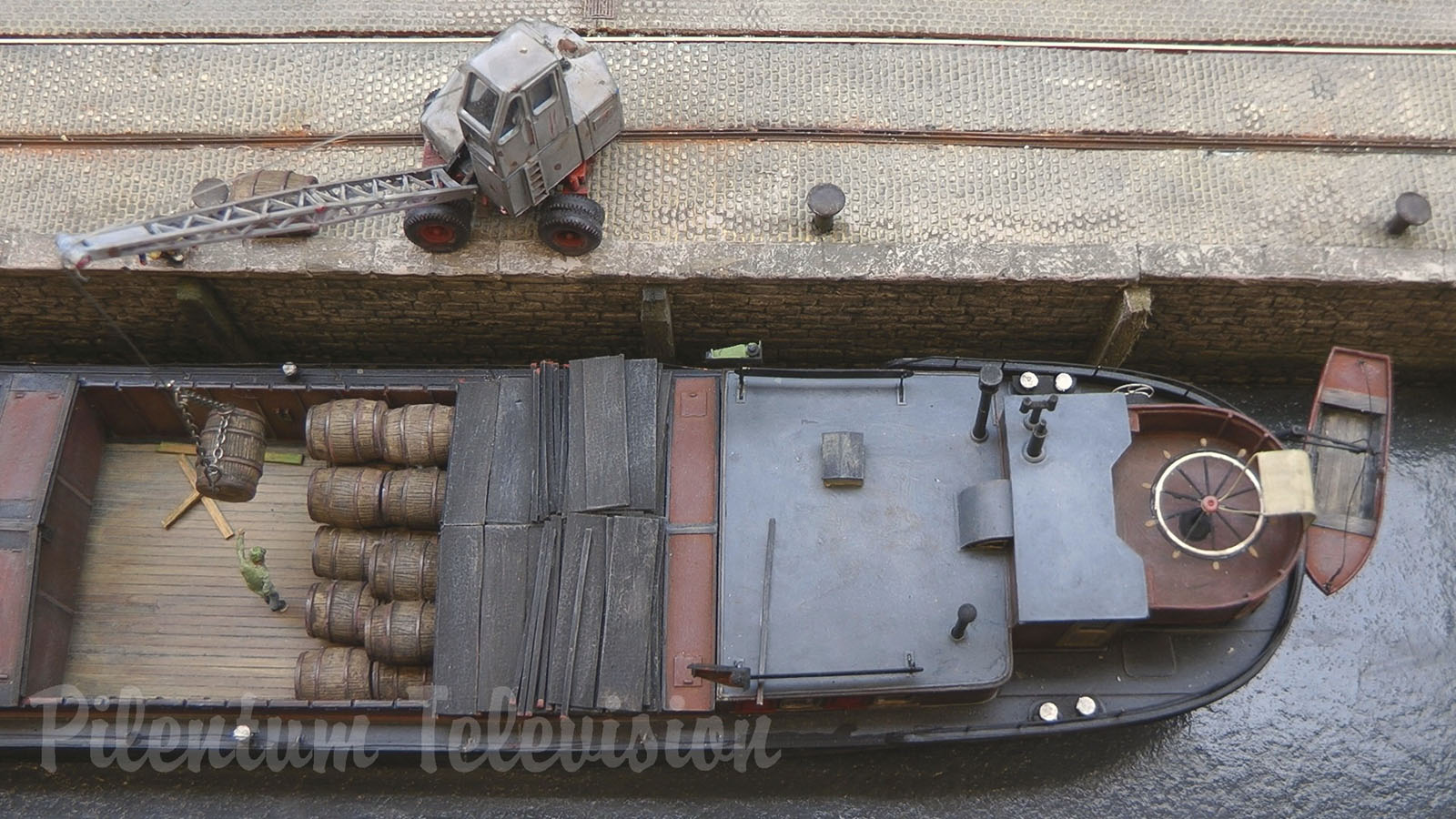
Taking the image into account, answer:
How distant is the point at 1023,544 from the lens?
→ 9664 millimetres

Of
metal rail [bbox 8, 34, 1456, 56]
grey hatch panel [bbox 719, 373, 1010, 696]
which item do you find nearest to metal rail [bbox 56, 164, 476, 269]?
metal rail [bbox 8, 34, 1456, 56]

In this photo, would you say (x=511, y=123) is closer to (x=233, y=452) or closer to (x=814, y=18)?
(x=233, y=452)

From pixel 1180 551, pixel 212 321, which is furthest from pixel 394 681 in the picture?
pixel 1180 551

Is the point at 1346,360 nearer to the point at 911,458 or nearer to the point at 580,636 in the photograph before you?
the point at 911,458

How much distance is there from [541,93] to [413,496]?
3.69 meters

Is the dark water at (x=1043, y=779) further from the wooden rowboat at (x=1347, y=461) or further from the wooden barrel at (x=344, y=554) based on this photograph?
the wooden rowboat at (x=1347, y=461)

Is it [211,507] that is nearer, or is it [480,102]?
[480,102]

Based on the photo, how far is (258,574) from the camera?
10555 mm

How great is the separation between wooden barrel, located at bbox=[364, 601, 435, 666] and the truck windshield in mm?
4168

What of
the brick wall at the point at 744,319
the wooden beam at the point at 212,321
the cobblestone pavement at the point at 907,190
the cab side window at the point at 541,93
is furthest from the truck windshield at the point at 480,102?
the wooden beam at the point at 212,321

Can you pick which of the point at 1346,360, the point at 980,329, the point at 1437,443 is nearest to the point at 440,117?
the point at 980,329

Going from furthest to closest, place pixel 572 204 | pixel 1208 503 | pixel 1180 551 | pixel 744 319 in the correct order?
pixel 744 319, pixel 572 204, pixel 1180 551, pixel 1208 503

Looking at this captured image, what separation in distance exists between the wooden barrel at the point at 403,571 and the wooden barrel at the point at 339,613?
6.5 inches

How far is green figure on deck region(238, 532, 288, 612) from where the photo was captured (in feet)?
34.7
